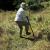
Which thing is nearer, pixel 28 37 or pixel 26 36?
pixel 28 37

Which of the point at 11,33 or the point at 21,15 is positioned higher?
the point at 21,15

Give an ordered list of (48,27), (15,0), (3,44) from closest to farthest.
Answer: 1. (3,44)
2. (48,27)
3. (15,0)

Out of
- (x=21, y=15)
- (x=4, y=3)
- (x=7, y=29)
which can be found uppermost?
(x=21, y=15)

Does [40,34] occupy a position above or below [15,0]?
above

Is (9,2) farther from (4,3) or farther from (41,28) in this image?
(41,28)

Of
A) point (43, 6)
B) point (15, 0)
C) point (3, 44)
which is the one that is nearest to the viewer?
point (3, 44)

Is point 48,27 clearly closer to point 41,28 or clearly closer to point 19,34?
point 41,28

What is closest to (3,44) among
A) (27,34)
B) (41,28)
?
(27,34)

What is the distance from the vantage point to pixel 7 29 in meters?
12.5

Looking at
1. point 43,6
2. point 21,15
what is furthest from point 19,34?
point 43,6

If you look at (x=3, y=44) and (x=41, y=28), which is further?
(x=41, y=28)

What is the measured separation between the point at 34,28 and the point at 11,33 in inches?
48.2

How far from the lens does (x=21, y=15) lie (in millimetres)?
11023

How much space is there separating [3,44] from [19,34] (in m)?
1.52
